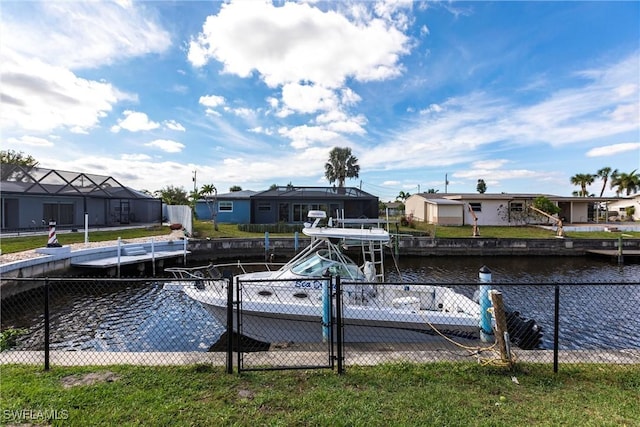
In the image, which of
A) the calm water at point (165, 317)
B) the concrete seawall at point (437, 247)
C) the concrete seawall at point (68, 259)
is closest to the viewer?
the calm water at point (165, 317)

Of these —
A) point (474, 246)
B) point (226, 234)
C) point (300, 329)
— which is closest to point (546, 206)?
point (474, 246)

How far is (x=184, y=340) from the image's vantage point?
757 centimetres

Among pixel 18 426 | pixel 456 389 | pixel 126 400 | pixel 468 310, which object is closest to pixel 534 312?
pixel 468 310

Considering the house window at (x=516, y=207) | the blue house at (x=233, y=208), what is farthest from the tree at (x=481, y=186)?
the blue house at (x=233, y=208)

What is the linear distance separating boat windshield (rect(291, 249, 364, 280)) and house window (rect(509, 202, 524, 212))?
28.6 metres

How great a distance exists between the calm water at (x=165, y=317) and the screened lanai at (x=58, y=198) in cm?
945

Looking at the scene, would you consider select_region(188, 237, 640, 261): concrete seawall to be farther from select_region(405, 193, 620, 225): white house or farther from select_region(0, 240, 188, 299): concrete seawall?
select_region(405, 193, 620, 225): white house

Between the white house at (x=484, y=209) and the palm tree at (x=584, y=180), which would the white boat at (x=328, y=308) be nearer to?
the white house at (x=484, y=209)

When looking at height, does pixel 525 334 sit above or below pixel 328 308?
below

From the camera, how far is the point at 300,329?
6918 mm

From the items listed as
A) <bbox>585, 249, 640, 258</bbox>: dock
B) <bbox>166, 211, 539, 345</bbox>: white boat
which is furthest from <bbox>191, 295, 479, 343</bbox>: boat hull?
<bbox>585, 249, 640, 258</bbox>: dock

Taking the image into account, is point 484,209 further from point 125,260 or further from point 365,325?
point 125,260

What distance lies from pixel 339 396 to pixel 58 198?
81.8 feet

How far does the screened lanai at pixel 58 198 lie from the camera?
19609mm
